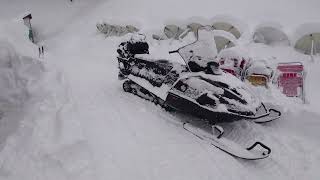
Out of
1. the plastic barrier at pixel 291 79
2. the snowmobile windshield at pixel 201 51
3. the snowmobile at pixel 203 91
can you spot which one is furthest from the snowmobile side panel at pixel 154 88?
the plastic barrier at pixel 291 79

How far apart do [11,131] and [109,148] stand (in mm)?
1477

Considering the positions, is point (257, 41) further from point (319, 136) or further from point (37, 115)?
point (37, 115)

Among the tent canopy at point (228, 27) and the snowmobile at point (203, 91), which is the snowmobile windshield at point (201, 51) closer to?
the snowmobile at point (203, 91)

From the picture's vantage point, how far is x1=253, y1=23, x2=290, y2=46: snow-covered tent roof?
1087 centimetres

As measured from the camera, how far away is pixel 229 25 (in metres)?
11.9

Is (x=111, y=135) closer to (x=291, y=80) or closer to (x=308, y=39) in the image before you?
(x=291, y=80)

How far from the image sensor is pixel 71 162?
3.87 meters

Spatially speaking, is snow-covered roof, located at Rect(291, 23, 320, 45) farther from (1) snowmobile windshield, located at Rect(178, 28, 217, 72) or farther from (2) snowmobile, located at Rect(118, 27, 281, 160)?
(1) snowmobile windshield, located at Rect(178, 28, 217, 72)

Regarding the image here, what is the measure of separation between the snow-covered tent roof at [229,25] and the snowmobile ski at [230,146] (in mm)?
7296

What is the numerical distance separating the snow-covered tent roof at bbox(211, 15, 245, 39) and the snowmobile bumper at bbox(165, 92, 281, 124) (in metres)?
6.57

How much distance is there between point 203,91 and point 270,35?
6881 mm

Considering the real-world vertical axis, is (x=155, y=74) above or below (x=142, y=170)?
above

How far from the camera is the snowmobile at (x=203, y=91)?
477 cm

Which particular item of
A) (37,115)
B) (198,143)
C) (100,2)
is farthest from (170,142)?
(100,2)
